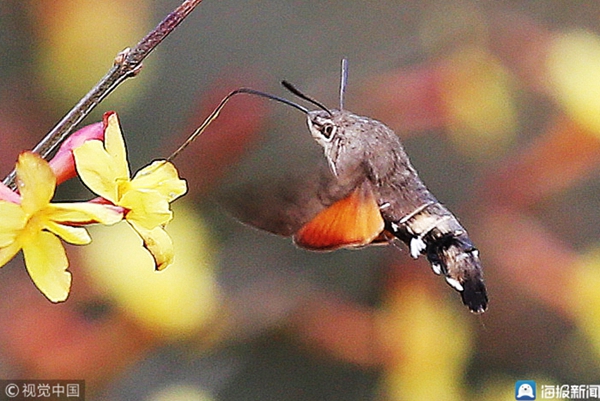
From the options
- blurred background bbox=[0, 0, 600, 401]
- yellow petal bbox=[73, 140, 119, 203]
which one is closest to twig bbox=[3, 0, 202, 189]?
yellow petal bbox=[73, 140, 119, 203]

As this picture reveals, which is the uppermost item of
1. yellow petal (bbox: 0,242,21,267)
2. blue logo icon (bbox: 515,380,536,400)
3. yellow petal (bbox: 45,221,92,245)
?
yellow petal (bbox: 45,221,92,245)

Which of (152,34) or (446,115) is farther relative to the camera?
(446,115)

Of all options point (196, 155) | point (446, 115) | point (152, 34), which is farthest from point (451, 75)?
point (152, 34)

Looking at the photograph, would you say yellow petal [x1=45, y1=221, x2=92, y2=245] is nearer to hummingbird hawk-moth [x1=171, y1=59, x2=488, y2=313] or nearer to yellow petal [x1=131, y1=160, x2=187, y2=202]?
yellow petal [x1=131, y1=160, x2=187, y2=202]

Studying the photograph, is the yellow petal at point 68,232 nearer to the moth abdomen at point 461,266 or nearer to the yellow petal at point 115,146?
the yellow petal at point 115,146

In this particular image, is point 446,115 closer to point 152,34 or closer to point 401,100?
point 401,100

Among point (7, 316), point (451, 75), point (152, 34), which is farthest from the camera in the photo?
point (451, 75)

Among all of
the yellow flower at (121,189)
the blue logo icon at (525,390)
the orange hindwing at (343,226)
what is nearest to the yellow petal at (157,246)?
the yellow flower at (121,189)
